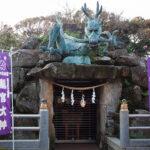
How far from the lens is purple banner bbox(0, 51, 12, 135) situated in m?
10.2

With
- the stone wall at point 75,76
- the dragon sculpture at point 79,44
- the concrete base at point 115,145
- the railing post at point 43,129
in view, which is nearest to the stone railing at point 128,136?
the concrete base at point 115,145

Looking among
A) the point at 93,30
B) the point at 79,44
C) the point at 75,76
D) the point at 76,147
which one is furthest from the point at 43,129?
the point at 93,30

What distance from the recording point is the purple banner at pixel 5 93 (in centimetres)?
1017

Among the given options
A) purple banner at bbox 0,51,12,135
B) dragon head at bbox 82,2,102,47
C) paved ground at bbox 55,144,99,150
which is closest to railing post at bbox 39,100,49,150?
purple banner at bbox 0,51,12,135

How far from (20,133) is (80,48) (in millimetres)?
3878

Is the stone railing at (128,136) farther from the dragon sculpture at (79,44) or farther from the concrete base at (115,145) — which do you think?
the dragon sculpture at (79,44)

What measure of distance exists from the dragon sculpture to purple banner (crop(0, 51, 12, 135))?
3489 mm

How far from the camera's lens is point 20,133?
42.1 feet

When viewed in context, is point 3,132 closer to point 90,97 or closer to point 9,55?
point 9,55

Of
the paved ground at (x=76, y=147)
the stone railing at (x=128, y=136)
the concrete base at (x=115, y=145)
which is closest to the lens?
the stone railing at (x=128, y=136)

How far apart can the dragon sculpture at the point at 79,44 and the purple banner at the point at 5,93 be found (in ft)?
11.4

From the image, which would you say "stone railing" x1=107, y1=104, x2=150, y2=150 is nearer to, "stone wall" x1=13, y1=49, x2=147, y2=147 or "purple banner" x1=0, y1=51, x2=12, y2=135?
"stone wall" x1=13, y1=49, x2=147, y2=147

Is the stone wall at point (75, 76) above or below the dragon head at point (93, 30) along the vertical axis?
below

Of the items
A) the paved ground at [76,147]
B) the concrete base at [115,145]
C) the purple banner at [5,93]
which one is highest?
the purple banner at [5,93]
